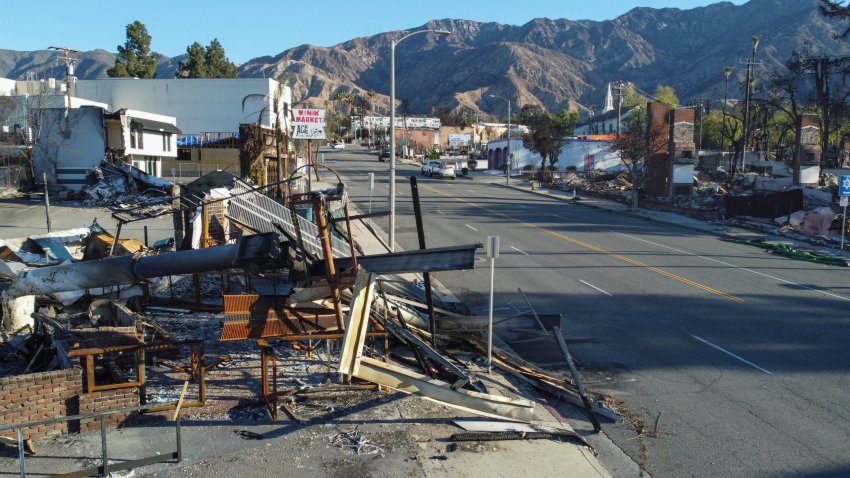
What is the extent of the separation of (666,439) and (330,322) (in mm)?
4812

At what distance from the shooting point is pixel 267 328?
8812 millimetres

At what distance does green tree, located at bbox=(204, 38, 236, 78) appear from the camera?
3455 inches

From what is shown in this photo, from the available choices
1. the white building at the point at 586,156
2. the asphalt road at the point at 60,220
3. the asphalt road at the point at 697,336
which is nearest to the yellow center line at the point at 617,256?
the asphalt road at the point at 697,336

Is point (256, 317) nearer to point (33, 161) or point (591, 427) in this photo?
point (591, 427)

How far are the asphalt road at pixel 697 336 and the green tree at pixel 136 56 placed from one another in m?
57.9

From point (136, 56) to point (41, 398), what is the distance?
77.8 m

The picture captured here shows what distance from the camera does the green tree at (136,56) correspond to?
7562 cm

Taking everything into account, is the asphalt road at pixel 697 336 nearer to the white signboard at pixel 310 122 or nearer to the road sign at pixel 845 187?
the road sign at pixel 845 187

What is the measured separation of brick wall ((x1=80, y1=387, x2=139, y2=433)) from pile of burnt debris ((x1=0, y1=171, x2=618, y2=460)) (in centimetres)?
2

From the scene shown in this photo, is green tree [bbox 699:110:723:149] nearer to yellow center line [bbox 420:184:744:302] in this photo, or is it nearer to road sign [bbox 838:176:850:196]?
yellow center line [bbox 420:184:744:302]

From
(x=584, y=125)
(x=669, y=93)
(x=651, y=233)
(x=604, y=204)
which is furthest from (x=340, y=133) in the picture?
(x=651, y=233)

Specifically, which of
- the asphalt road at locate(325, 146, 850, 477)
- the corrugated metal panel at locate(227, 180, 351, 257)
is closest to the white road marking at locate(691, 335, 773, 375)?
the asphalt road at locate(325, 146, 850, 477)

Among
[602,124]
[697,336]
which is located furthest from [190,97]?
[602,124]

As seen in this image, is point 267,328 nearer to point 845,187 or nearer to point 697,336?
point 697,336
